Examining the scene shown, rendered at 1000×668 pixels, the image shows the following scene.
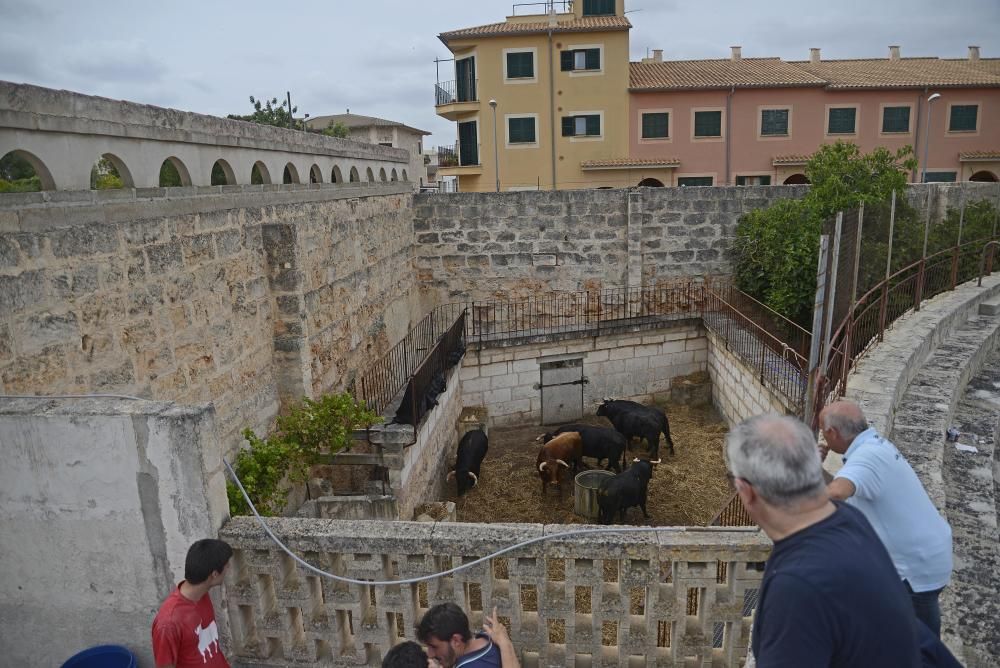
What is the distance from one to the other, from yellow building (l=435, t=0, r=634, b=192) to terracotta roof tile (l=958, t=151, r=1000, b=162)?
44.0 ft

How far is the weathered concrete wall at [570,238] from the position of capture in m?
13.7

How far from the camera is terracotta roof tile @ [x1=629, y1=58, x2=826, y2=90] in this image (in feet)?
84.3

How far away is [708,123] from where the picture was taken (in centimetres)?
2622

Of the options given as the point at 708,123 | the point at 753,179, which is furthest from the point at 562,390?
the point at 753,179

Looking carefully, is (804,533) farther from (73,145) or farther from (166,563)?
(73,145)

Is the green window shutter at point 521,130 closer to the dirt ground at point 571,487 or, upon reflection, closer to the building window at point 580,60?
the building window at point 580,60

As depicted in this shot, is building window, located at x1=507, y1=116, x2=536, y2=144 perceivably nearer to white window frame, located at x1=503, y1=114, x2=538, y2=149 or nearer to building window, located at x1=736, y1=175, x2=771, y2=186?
white window frame, located at x1=503, y1=114, x2=538, y2=149

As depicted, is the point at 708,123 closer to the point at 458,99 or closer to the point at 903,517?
the point at 458,99

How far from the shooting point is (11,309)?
388cm

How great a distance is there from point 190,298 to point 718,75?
84.6 feet

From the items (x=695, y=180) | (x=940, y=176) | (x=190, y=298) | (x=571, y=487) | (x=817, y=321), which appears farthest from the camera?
(x=940, y=176)

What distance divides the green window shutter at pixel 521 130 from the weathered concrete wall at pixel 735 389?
14841mm

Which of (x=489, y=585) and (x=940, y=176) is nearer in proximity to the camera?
(x=489, y=585)

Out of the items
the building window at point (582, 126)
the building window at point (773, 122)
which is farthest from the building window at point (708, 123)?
the building window at point (582, 126)
